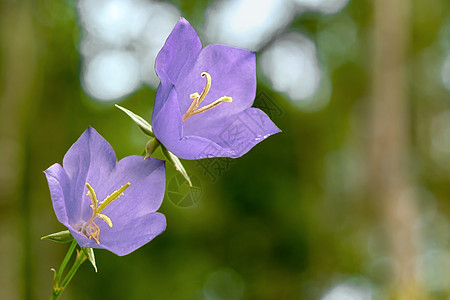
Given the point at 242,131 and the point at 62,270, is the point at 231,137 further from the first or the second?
the point at 62,270

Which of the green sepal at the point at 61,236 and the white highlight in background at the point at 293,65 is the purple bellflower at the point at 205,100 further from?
the white highlight in background at the point at 293,65

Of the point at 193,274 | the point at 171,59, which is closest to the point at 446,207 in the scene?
the point at 193,274

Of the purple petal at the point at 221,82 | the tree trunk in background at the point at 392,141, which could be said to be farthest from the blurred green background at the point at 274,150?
the purple petal at the point at 221,82

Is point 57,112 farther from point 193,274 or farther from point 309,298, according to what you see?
point 309,298

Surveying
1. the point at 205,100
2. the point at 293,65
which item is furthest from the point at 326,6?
the point at 205,100

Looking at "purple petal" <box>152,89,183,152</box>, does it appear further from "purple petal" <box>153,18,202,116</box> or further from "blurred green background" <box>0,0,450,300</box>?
"blurred green background" <box>0,0,450,300</box>

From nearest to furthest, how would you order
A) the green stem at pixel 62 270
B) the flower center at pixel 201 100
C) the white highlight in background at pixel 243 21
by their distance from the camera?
the green stem at pixel 62 270 < the flower center at pixel 201 100 < the white highlight in background at pixel 243 21

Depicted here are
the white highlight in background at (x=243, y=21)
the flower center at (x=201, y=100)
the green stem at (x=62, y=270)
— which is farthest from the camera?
the white highlight in background at (x=243, y=21)

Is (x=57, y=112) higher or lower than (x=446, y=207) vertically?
higher
